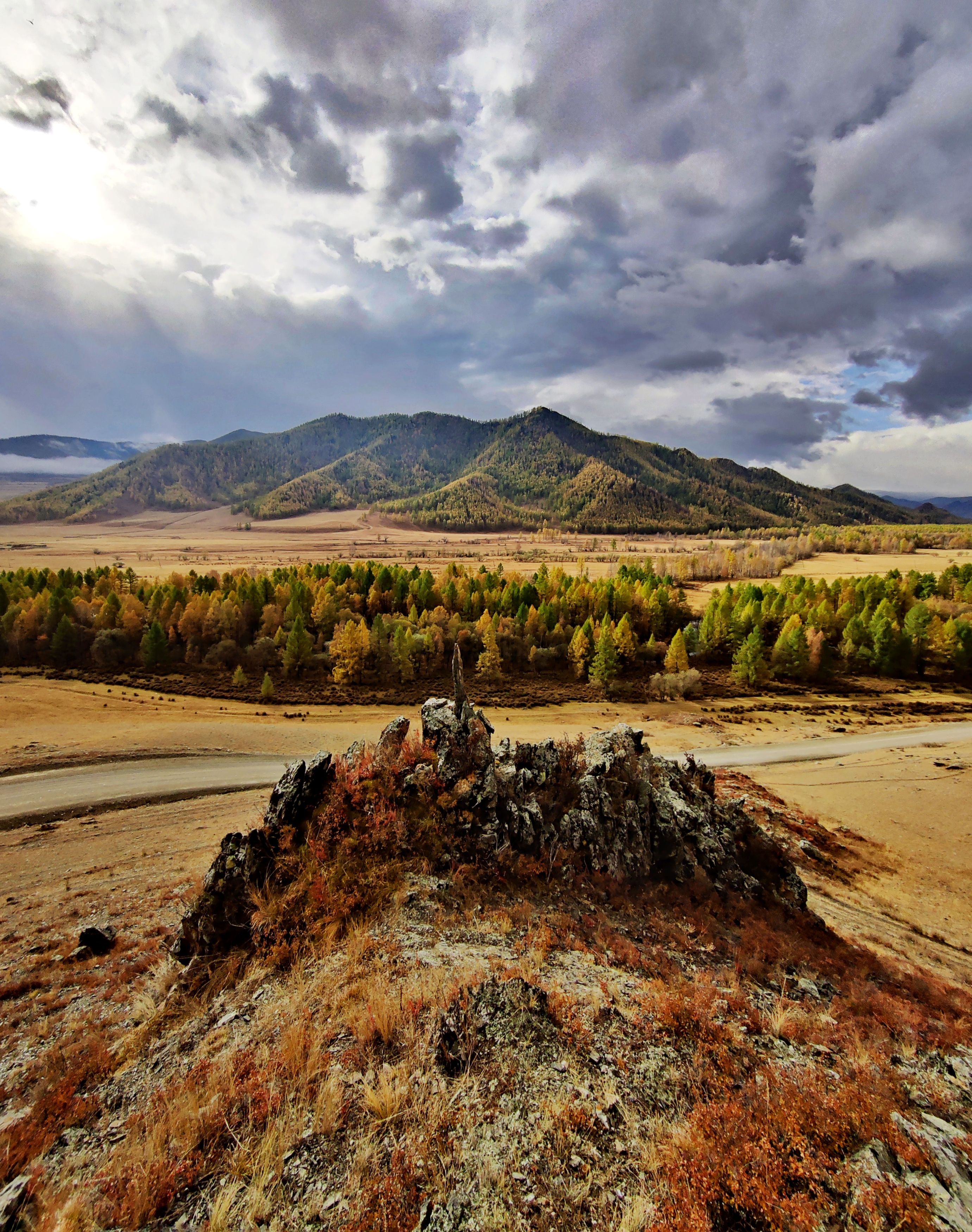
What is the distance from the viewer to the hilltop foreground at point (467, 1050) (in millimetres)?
6996

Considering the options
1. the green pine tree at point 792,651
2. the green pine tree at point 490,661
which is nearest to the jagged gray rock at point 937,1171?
the green pine tree at point 490,661

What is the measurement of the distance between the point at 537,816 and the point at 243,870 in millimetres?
10157

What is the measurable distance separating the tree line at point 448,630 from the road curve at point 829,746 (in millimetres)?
17390

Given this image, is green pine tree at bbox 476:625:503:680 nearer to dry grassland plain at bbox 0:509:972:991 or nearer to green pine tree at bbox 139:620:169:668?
dry grassland plain at bbox 0:509:972:991

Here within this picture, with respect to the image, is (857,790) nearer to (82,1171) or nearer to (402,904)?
(402,904)

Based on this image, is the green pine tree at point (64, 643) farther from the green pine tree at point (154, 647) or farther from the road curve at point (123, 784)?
the road curve at point (123, 784)

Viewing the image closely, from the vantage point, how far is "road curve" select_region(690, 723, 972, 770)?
4903 centimetres

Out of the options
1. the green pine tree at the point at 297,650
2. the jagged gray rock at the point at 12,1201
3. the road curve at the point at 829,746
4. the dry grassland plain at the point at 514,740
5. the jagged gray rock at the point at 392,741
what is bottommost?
the road curve at the point at 829,746

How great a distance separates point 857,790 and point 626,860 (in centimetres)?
3448

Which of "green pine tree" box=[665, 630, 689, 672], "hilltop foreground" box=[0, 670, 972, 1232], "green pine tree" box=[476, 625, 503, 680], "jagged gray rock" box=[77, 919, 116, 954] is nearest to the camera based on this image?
"hilltop foreground" box=[0, 670, 972, 1232]

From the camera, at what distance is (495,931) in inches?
552

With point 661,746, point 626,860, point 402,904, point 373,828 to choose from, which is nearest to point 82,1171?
point 402,904

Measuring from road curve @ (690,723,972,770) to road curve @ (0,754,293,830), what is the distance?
42.0 m

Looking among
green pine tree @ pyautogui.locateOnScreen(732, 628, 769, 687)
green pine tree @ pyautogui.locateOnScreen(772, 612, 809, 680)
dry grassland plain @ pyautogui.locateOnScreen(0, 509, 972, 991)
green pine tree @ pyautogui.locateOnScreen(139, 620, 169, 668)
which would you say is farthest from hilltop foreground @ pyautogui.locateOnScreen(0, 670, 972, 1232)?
green pine tree @ pyautogui.locateOnScreen(772, 612, 809, 680)
